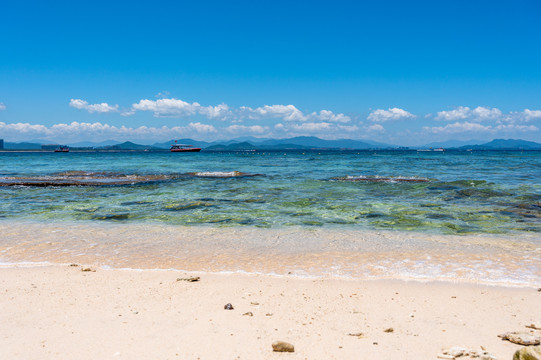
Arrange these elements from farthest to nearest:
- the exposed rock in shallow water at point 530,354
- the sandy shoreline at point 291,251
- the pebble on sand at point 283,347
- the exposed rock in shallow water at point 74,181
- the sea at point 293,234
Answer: the exposed rock in shallow water at point 74,181 → the sea at point 293,234 → the sandy shoreline at point 291,251 → the pebble on sand at point 283,347 → the exposed rock in shallow water at point 530,354

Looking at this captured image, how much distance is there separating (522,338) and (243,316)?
3.53 metres

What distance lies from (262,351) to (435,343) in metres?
2.13

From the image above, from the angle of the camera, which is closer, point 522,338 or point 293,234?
point 522,338

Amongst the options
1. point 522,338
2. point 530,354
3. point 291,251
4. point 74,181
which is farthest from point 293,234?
point 74,181

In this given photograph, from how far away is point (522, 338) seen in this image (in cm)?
439

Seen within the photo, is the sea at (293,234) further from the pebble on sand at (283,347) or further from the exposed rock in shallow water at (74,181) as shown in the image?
the exposed rock in shallow water at (74,181)

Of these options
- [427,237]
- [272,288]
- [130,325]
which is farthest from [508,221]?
[130,325]

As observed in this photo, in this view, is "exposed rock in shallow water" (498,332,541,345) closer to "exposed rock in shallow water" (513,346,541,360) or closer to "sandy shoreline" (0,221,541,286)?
"exposed rock in shallow water" (513,346,541,360)

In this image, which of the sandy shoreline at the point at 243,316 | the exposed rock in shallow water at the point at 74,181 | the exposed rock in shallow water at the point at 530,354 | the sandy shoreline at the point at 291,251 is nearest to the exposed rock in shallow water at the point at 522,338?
the sandy shoreline at the point at 243,316

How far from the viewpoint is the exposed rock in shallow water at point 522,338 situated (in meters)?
4.33

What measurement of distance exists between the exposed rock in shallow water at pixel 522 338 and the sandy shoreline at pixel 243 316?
98mm

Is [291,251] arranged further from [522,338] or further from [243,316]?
[522,338]

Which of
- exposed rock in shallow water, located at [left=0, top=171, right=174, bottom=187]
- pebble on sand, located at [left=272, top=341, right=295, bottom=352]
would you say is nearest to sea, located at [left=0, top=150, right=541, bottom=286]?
pebble on sand, located at [left=272, top=341, right=295, bottom=352]

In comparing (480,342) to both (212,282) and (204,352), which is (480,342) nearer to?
(204,352)
